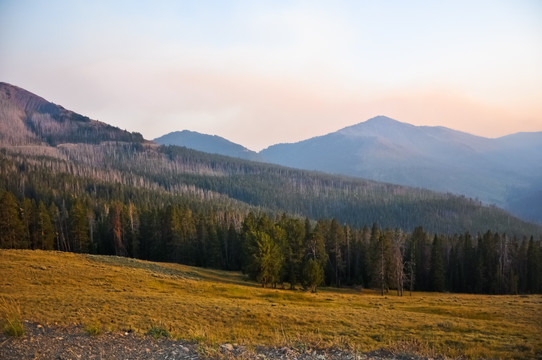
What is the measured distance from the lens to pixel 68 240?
247 ft

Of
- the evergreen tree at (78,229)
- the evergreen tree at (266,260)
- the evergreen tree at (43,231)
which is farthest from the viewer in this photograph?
the evergreen tree at (78,229)

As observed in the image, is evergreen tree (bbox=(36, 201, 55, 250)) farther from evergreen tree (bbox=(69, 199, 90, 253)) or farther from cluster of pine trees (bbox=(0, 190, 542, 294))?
evergreen tree (bbox=(69, 199, 90, 253))

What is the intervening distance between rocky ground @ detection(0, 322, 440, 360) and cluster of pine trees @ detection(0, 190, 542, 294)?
41.4 metres

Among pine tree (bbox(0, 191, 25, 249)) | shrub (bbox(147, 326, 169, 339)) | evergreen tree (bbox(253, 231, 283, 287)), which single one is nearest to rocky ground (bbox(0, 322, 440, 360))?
shrub (bbox(147, 326, 169, 339))

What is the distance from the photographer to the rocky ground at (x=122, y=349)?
11945mm

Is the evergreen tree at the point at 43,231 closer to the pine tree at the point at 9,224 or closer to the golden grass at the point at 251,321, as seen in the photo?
the pine tree at the point at 9,224

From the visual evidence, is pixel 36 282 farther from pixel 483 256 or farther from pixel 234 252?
pixel 483 256

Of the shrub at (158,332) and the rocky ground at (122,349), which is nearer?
the rocky ground at (122,349)

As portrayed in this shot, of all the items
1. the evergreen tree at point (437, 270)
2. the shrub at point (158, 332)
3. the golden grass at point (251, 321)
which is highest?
the shrub at point (158, 332)

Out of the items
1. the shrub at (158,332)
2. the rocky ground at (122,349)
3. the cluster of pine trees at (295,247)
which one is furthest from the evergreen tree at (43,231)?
the shrub at (158,332)

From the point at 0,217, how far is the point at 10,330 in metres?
61.9

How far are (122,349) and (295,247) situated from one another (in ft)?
162

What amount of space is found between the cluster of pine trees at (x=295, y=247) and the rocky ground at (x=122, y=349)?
136 feet

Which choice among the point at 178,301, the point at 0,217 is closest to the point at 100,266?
the point at 178,301
